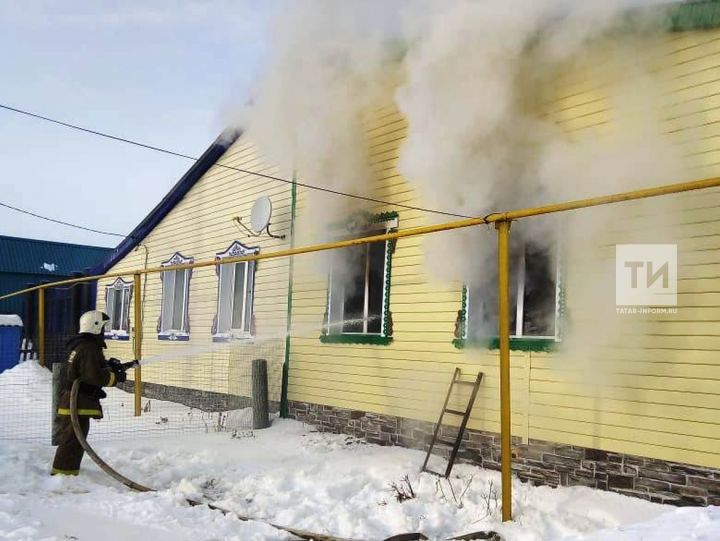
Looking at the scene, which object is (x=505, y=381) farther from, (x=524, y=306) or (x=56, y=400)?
(x=56, y=400)

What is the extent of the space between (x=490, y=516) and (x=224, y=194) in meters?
8.93

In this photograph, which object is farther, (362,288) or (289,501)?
(362,288)

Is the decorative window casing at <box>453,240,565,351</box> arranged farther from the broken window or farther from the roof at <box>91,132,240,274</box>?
the roof at <box>91,132,240,274</box>

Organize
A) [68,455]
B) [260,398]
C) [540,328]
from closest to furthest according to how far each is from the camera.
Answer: [68,455], [540,328], [260,398]

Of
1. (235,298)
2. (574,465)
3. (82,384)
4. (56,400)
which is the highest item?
(235,298)

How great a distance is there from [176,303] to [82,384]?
6.80m

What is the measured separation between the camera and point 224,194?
1223cm

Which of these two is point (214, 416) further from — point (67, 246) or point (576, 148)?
point (67, 246)

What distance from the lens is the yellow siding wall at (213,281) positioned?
1017 cm

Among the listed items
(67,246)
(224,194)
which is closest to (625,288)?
(224,194)

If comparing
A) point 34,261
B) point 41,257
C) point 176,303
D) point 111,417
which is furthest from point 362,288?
point 41,257

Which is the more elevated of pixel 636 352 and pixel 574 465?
pixel 636 352

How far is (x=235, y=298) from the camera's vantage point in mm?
11398

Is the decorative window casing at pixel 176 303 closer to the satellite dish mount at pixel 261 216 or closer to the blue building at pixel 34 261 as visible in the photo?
the satellite dish mount at pixel 261 216
